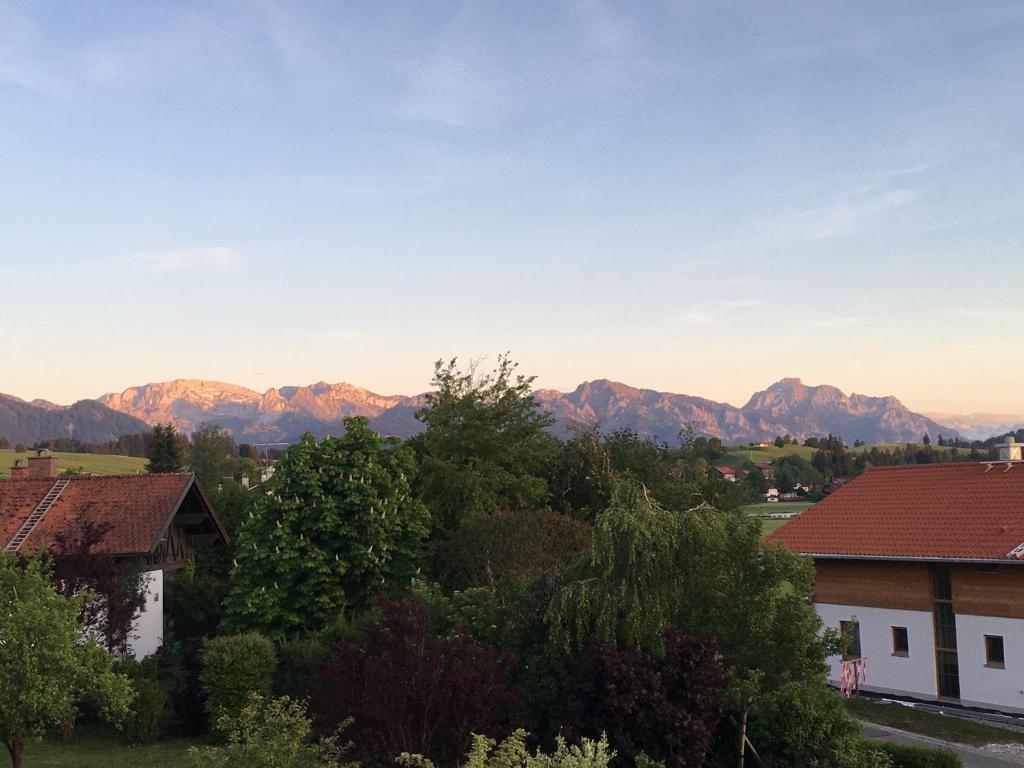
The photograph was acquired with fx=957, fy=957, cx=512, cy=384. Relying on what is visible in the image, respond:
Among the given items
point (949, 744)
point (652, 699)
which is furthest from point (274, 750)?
point (949, 744)

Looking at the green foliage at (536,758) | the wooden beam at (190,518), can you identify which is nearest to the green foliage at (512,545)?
the wooden beam at (190,518)

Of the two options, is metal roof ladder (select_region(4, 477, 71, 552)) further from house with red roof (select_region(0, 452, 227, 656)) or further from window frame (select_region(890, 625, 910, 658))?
window frame (select_region(890, 625, 910, 658))

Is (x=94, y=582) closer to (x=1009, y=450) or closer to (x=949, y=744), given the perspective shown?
(x=949, y=744)

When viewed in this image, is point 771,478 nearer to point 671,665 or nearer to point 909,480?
point 909,480

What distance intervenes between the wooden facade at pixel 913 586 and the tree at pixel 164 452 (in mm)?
68510

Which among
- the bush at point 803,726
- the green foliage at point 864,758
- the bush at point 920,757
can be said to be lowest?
the bush at point 920,757

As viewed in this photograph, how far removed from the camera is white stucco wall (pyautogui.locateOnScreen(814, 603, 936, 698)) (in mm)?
29234

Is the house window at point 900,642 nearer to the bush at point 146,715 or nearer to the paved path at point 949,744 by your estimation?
the paved path at point 949,744

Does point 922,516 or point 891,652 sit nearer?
point 891,652

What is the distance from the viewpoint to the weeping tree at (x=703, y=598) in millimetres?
17094

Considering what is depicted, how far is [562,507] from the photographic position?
39812mm

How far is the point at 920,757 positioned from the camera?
61.7 feet

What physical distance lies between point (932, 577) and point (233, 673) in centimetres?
2065

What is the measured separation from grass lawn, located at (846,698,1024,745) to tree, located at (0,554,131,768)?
773 inches
